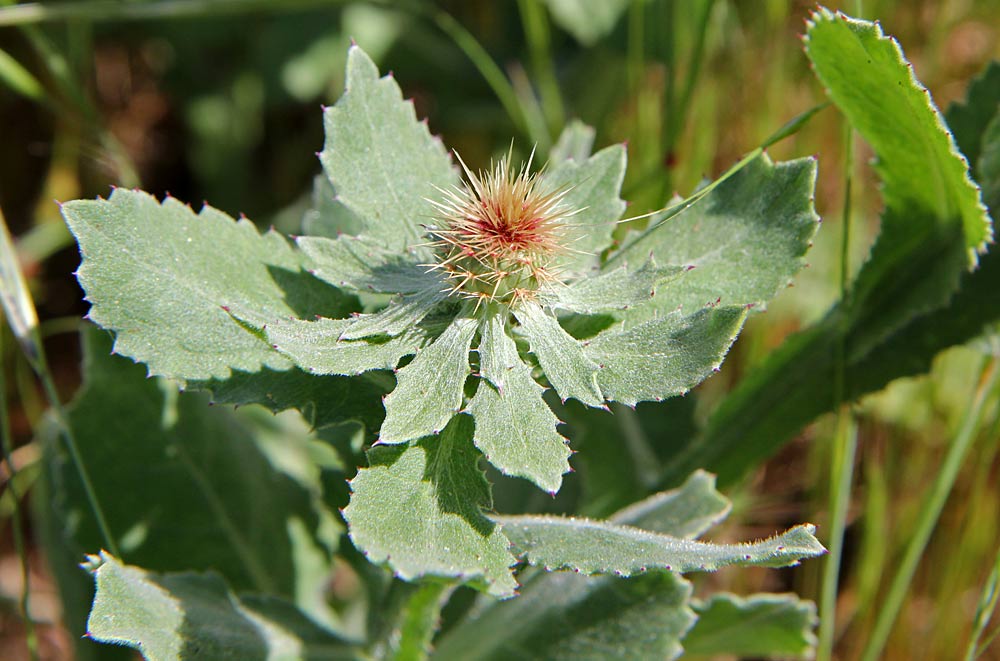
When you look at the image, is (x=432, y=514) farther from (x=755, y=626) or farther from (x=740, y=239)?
(x=755, y=626)

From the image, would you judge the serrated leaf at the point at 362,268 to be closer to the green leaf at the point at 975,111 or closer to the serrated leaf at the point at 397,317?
the serrated leaf at the point at 397,317

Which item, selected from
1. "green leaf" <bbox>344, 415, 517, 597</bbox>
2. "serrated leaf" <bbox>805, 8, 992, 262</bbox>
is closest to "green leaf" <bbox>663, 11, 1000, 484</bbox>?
"serrated leaf" <bbox>805, 8, 992, 262</bbox>

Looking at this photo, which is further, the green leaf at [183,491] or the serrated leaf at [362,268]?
the green leaf at [183,491]

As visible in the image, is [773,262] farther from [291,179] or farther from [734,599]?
[291,179]

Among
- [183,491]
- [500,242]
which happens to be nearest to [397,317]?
[500,242]

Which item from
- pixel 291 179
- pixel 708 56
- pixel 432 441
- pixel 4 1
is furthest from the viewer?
pixel 291 179

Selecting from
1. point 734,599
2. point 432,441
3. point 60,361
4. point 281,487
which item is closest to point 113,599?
point 432,441

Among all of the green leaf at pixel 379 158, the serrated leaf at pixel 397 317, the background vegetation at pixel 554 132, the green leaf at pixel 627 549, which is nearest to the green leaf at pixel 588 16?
the background vegetation at pixel 554 132
